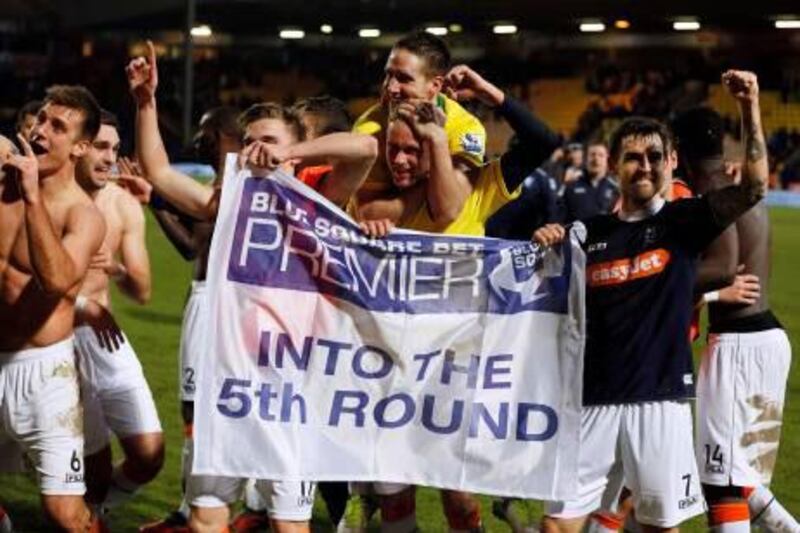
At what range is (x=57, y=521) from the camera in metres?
7.23

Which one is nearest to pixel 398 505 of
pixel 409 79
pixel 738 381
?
pixel 738 381

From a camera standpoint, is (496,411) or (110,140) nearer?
(496,411)

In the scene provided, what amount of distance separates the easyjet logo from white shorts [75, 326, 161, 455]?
8.74 feet

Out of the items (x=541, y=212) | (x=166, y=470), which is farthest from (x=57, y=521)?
(x=541, y=212)

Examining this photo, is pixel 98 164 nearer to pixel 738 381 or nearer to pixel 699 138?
pixel 699 138

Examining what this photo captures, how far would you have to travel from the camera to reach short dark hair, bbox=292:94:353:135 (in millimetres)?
8273

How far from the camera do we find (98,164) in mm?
8461

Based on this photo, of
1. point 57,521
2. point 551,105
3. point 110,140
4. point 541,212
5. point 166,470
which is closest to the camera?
point 57,521

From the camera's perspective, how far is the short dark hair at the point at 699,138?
7.92 metres

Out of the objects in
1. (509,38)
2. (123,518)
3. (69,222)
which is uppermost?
(509,38)

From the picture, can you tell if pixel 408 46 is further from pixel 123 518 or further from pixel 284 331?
pixel 123 518

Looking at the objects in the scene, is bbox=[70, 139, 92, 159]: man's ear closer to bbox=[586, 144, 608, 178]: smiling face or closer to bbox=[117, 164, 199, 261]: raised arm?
bbox=[117, 164, 199, 261]: raised arm

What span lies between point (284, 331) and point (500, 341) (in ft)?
2.88

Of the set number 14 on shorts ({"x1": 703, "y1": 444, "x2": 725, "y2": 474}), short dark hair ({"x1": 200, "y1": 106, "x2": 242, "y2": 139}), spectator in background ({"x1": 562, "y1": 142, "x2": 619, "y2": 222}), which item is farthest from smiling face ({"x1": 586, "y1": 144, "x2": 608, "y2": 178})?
number 14 on shorts ({"x1": 703, "y1": 444, "x2": 725, "y2": 474})
